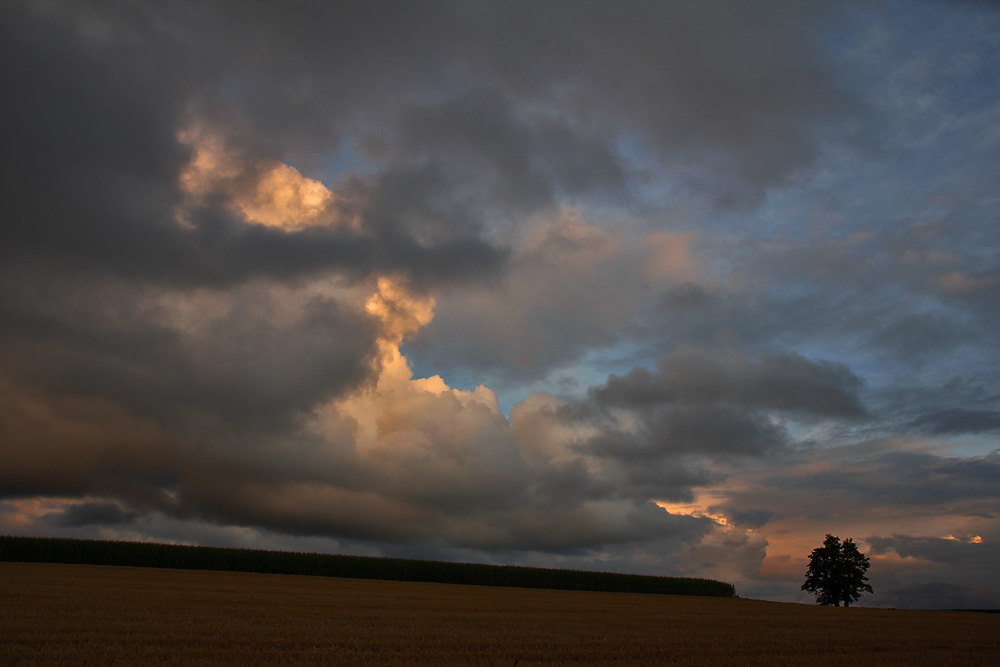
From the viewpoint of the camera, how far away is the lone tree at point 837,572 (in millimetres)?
93250

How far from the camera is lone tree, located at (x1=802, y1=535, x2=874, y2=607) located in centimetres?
9325

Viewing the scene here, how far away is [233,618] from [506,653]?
12.1m

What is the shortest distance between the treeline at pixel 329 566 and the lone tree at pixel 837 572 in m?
13.8

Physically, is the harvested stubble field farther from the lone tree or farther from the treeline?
the lone tree

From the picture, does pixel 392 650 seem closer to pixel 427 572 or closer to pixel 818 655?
pixel 818 655

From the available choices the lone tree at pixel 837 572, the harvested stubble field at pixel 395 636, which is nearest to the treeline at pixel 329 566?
the lone tree at pixel 837 572

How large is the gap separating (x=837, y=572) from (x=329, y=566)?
259 feet

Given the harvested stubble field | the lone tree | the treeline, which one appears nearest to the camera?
the harvested stubble field

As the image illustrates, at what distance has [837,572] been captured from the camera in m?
94.5

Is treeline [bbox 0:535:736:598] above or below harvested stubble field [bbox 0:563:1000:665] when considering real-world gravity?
below

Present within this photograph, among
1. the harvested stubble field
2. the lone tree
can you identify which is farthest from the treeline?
the harvested stubble field

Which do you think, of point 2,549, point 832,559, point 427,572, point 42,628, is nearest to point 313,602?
point 42,628

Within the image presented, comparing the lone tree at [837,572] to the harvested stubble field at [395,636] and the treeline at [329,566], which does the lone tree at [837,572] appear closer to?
the treeline at [329,566]

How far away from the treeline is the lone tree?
542 inches
